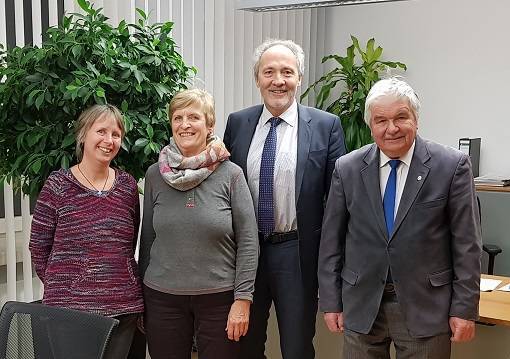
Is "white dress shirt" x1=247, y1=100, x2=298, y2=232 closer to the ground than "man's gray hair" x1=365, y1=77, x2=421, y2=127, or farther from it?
closer to the ground

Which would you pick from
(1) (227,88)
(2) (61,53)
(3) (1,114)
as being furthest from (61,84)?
(1) (227,88)

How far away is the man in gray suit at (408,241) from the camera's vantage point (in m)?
1.82

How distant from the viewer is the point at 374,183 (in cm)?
191

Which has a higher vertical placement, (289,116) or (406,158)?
(289,116)

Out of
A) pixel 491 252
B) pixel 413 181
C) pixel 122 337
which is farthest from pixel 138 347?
pixel 491 252

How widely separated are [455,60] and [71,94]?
3.23 m

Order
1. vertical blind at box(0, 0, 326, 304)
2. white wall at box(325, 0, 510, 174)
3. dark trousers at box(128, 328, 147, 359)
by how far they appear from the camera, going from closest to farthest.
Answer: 1. dark trousers at box(128, 328, 147, 359)
2. vertical blind at box(0, 0, 326, 304)
3. white wall at box(325, 0, 510, 174)

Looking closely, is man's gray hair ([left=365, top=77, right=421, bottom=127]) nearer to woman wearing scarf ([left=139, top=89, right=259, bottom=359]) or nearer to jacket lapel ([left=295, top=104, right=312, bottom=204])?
jacket lapel ([left=295, top=104, right=312, bottom=204])

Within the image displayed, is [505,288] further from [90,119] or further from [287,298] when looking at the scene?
[90,119]

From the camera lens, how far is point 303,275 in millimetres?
2268

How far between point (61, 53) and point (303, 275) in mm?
1244

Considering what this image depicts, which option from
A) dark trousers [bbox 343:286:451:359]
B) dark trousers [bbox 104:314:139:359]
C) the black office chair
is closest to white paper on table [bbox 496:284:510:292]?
dark trousers [bbox 343:286:451:359]

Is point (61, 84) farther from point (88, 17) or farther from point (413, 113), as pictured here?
point (413, 113)

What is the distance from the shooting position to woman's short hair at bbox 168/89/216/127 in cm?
212
